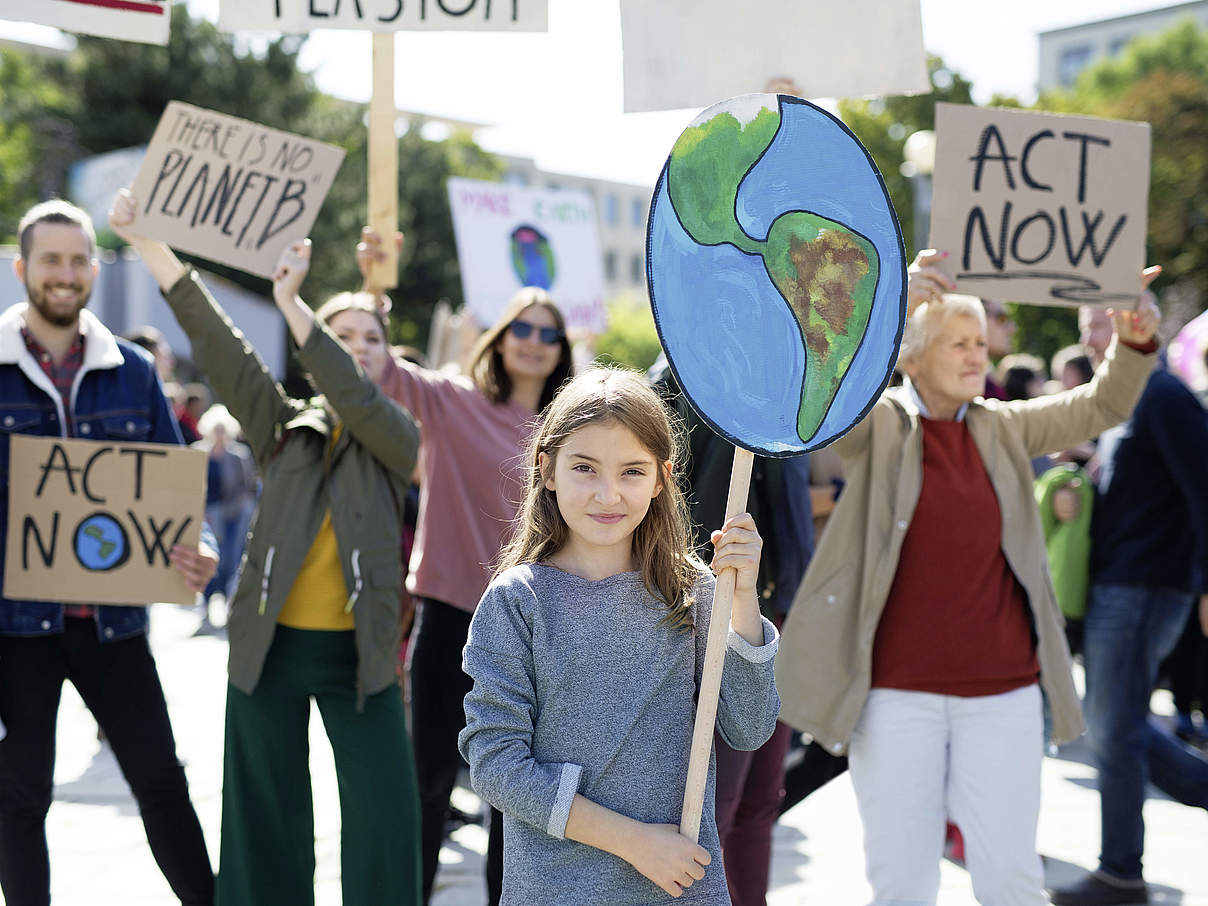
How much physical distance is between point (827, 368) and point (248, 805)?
2.15 meters

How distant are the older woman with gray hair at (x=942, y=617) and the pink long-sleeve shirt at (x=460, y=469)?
1.10 m

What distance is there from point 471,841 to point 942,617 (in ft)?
8.80

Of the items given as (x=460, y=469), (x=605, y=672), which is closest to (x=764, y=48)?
(x=460, y=469)

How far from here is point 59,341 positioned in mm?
3703

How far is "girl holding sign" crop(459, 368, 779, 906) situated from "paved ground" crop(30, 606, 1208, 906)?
7.29 ft

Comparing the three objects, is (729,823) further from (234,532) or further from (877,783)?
(234,532)

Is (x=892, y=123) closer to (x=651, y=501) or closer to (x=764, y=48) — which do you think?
(x=764, y=48)

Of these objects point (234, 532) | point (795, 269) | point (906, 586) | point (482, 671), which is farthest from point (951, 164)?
point (234, 532)

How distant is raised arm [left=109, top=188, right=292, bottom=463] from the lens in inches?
139

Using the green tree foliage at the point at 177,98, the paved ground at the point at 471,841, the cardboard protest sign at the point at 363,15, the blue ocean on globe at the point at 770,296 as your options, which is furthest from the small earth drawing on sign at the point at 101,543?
the green tree foliage at the point at 177,98

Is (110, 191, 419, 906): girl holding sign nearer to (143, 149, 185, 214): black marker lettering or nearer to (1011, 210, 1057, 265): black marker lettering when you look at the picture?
(143, 149, 185, 214): black marker lettering

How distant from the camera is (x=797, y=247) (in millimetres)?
2357

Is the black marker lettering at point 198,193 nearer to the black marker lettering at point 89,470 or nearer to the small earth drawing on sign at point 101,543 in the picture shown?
the black marker lettering at point 89,470

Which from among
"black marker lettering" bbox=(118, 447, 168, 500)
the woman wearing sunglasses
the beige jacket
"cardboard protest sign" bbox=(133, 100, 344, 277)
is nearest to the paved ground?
the woman wearing sunglasses
